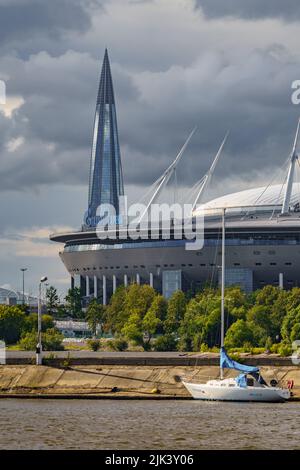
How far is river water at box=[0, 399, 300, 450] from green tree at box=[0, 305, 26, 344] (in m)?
78.1

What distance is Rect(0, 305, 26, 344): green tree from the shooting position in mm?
163125

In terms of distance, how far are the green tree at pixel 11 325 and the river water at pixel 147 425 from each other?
256ft

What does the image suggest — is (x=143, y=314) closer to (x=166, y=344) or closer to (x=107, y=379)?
(x=166, y=344)

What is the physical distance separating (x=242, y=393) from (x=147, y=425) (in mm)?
17907

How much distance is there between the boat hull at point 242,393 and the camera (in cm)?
8475

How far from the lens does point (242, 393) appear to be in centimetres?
8525

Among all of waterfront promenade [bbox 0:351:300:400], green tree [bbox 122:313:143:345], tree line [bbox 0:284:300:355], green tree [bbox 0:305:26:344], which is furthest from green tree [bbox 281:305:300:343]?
waterfront promenade [bbox 0:351:300:400]

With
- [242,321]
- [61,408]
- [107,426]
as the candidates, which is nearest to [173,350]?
[242,321]

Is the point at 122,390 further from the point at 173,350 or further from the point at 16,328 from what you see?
the point at 16,328

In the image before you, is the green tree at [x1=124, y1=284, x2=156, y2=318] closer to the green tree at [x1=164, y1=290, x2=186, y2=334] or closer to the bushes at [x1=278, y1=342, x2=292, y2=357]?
the green tree at [x1=164, y1=290, x2=186, y2=334]

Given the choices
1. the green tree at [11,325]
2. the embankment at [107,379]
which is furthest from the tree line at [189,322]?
the embankment at [107,379]

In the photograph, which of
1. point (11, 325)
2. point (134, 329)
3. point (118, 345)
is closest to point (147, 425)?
point (118, 345)

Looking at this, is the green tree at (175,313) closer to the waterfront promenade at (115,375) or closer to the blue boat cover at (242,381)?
the waterfront promenade at (115,375)
